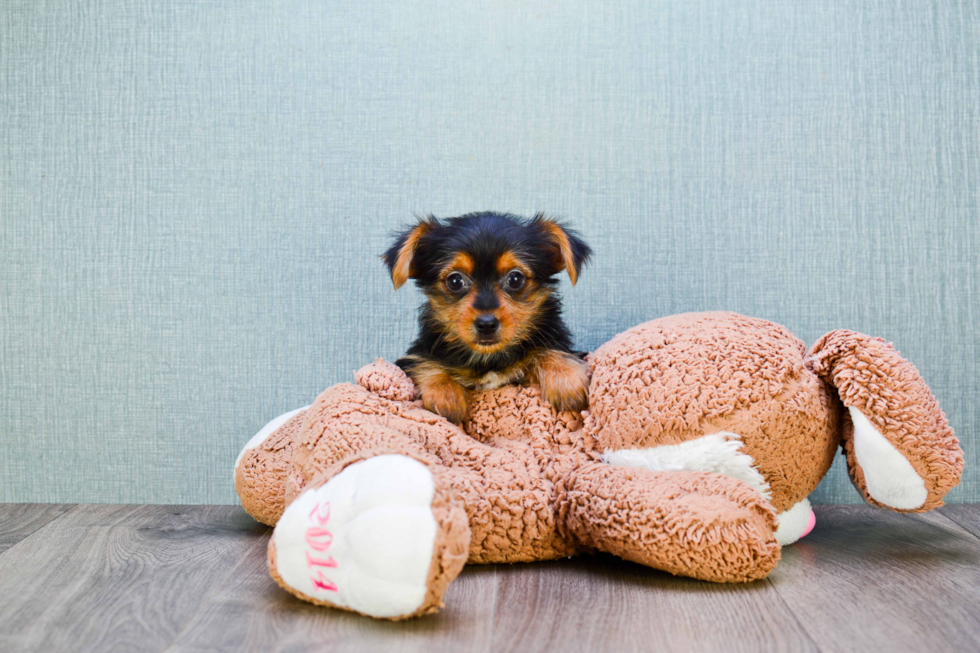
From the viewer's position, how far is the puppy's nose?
185 centimetres

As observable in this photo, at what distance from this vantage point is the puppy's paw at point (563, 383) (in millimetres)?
1928

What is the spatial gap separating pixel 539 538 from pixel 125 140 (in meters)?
1.89

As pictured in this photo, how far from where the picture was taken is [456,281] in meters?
1.96

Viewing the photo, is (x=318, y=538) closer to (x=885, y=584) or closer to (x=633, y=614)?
(x=633, y=614)

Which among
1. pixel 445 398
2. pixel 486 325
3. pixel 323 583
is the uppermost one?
pixel 486 325

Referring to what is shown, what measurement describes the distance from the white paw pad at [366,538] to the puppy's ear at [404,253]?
0.67 metres

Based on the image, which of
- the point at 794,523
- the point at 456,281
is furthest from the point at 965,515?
the point at 456,281

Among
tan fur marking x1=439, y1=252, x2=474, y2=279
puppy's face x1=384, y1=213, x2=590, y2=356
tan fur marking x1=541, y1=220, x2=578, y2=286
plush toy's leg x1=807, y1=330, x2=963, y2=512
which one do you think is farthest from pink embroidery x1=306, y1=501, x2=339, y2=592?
plush toy's leg x1=807, y1=330, x2=963, y2=512

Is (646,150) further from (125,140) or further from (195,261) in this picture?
(125,140)

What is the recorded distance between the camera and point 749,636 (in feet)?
4.29

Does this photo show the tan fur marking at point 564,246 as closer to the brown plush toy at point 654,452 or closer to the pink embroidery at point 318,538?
the brown plush toy at point 654,452

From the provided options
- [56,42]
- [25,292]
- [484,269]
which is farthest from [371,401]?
[56,42]

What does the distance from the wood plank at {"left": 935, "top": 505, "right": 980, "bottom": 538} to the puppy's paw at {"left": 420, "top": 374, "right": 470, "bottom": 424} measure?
1.45 meters

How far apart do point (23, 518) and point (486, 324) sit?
62.3 inches
